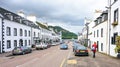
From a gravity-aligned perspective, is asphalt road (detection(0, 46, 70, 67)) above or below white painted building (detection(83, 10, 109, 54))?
below

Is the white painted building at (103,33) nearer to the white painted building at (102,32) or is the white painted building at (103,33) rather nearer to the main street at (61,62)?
the white painted building at (102,32)

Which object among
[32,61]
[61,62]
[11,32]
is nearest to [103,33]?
[61,62]

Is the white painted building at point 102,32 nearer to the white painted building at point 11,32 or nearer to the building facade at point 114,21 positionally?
the building facade at point 114,21

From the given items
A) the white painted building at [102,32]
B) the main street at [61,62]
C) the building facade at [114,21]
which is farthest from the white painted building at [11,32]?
the building facade at [114,21]

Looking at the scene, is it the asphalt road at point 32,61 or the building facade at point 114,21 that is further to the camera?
the building facade at point 114,21

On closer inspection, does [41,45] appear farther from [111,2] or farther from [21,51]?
[111,2]

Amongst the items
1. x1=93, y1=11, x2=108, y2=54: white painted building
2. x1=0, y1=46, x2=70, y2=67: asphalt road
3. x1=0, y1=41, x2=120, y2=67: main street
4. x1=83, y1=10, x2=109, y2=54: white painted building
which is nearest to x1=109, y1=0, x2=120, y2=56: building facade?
x1=0, y1=41, x2=120, y2=67: main street

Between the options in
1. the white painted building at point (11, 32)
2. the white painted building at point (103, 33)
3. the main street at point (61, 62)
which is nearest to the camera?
the main street at point (61, 62)

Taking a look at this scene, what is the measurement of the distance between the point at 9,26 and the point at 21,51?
8.55m

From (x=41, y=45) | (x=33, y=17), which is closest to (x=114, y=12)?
(x=41, y=45)

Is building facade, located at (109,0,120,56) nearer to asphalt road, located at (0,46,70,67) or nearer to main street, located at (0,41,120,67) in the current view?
main street, located at (0,41,120,67)

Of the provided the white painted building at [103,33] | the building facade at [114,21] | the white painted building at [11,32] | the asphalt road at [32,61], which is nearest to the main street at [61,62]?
the asphalt road at [32,61]

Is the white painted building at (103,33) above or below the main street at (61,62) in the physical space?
above

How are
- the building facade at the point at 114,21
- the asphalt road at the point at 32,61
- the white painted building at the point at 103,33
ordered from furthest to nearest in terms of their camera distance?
the white painted building at the point at 103,33, the building facade at the point at 114,21, the asphalt road at the point at 32,61
